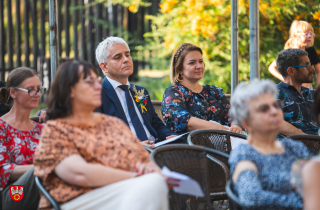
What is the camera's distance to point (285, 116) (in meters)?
3.35

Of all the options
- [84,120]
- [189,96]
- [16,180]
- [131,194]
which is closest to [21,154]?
[16,180]

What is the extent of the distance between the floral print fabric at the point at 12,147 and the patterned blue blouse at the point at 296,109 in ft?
6.70

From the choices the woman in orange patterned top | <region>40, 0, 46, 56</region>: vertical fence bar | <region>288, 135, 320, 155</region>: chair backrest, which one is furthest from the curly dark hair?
<region>40, 0, 46, 56</region>: vertical fence bar

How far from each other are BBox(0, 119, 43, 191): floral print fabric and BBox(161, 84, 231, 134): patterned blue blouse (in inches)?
46.9

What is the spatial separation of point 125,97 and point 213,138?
83cm

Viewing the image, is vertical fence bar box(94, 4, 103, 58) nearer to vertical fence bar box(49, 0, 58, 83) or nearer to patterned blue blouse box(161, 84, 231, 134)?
vertical fence bar box(49, 0, 58, 83)

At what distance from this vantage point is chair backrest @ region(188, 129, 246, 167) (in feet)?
9.13

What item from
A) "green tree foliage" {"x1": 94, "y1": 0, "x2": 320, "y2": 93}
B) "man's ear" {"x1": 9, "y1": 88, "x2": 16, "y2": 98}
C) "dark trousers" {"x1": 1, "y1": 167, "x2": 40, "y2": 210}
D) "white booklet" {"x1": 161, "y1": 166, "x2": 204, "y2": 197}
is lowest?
"dark trousers" {"x1": 1, "y1": 167, "x2": 40, "y2": 210}

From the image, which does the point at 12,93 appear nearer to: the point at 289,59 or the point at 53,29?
the point at 53,29

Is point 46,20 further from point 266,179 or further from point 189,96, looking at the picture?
point 266,179

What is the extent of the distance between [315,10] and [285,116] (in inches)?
106

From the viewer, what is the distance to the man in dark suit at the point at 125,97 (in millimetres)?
3129

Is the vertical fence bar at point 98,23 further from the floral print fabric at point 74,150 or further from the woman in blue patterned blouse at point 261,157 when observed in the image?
the woman in blue patterned blouse at point 261,157

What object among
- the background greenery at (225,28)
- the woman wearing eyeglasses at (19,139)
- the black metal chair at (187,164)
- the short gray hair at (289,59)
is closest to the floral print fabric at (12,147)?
the woman wearing eyeglasses at (19,139)
